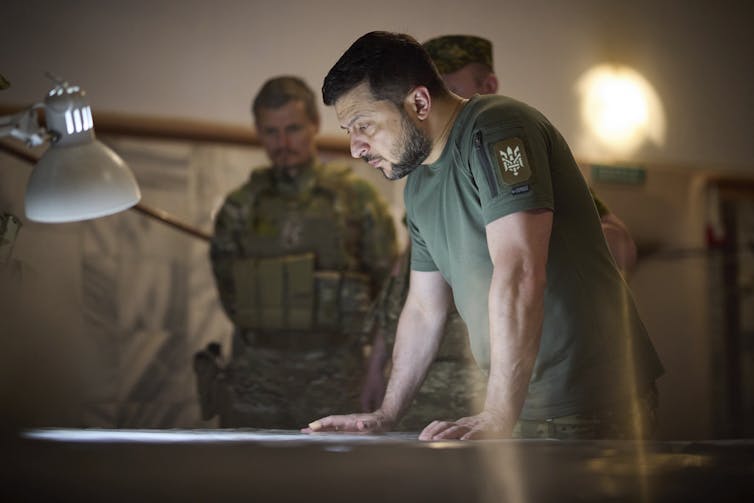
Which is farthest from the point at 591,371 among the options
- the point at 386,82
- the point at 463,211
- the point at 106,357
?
the point at 106,357

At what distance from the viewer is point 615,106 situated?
0.92 m

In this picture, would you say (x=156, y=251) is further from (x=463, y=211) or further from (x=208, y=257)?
(x=463, y=211)

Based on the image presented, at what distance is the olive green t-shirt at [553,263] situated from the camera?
24.9 inches

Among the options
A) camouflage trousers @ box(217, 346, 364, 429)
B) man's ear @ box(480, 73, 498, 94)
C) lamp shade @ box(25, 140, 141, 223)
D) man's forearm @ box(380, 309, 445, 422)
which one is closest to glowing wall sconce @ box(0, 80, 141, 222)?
lamp shade @ box(25, 140, 141, 223)

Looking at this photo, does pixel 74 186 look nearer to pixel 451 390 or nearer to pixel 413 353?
pixel 413 353

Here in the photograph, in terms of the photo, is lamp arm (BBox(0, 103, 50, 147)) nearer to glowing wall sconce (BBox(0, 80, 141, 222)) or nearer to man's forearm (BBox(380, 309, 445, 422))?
glowing wall sconce (BBox(0, 80, 141, 222))

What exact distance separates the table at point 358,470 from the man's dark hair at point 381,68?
0.28 meters

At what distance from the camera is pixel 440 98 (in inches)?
26.1

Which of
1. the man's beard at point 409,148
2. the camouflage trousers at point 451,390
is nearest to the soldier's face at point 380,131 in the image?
the man's beard at point 409,148

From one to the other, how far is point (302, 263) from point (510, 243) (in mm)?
848

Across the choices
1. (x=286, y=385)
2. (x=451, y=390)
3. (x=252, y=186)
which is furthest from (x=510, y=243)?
(x=252, y=186)

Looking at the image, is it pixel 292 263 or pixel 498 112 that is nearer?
pixel 498 112

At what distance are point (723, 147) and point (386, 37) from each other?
0.64m

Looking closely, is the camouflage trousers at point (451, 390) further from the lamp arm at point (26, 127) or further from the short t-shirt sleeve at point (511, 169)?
the lamp arm at point (26, 127)
